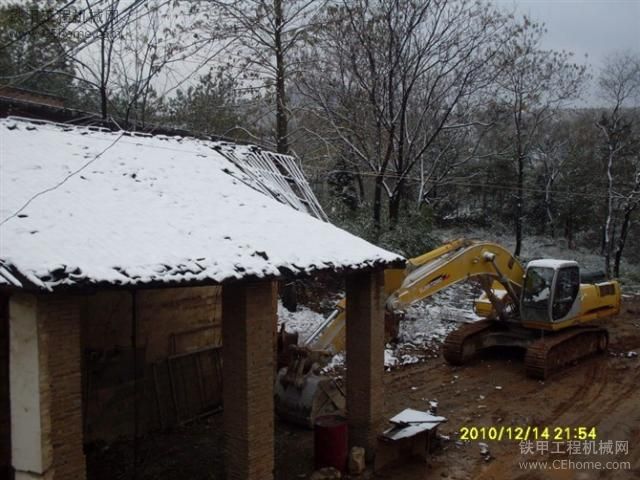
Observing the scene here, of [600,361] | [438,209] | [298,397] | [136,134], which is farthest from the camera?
[438,209]

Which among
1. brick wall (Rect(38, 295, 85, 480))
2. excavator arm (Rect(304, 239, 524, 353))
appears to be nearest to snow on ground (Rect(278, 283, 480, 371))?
excavator arm (Rect(304, 239, 524, 353))

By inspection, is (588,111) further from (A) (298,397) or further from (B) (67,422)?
(B) (67,422)

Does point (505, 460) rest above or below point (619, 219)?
below

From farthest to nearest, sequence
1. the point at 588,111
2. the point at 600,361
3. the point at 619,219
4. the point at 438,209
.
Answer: the point at 588,111 < the point at 438,209 < the point at 619,219 < the point at 600,361

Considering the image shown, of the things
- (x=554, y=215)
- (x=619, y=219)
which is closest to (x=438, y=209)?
(x=554, y=215)

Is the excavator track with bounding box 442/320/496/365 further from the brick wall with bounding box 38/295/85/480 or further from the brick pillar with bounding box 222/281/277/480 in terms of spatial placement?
the brick wall with bounding box 38/295/85/480

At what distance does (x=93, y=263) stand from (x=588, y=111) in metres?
45.9

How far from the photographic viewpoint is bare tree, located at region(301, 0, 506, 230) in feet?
65.6

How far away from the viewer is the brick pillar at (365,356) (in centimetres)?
900

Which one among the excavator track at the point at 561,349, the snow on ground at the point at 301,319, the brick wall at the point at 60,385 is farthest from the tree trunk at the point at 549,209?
the brick wall at the point at 60,385

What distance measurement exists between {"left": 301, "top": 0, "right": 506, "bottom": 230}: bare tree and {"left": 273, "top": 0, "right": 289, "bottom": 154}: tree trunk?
61.3 inches

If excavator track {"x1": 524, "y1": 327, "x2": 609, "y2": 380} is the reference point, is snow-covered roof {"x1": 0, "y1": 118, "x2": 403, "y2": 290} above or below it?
above

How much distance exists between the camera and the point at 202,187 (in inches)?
356

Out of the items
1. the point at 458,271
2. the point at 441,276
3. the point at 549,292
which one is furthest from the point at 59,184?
the point at 549,292
